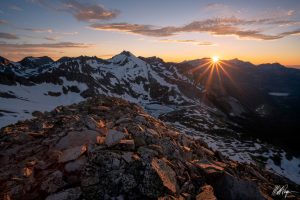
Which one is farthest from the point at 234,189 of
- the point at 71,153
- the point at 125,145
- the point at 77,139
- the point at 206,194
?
the point at 77,139

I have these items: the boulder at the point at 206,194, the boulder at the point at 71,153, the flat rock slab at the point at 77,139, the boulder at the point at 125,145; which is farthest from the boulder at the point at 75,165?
the boulder at the point at 206,194

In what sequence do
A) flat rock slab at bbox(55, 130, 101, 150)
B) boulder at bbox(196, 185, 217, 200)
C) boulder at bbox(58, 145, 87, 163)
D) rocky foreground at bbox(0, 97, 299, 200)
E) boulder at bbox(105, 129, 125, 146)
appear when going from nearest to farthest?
rocky foreground at bbox(0, 97, 299, 200), boulder at bbox(196, 185, 217, 200), boulder at bbox(58, 145, 87, 163), boulder at bbox(105, 129, 125, 146), flat rock slab at bbox(55, 130, 101, 150)

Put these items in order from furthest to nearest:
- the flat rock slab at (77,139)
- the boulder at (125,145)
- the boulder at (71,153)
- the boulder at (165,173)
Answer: the flat rock slab at (77,139), the boulder at (125,145), the boulder at (71,153), the boulder at (165,173)

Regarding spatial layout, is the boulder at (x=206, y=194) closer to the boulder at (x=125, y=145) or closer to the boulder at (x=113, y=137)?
the boulder at (x=125, y=145)

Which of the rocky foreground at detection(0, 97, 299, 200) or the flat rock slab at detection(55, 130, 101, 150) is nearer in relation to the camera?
the rocky foreground at detection(0, 97, 299, 200)

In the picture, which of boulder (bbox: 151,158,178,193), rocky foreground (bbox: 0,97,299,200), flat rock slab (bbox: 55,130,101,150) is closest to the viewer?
rocky foreground (bbox: 0,97,299,200)

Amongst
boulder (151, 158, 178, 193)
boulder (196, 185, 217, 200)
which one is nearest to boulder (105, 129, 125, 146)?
boulder (151, 158, 178, 193)

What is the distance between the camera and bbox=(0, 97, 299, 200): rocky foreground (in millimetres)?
9938

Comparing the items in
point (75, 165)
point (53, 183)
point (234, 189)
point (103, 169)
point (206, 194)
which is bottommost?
point (234, 189)

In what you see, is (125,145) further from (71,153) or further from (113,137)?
(71,153)

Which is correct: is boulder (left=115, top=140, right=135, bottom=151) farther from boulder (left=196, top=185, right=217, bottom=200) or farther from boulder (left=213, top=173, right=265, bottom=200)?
boulder (left=213, top=173, right=265, bottom=200)

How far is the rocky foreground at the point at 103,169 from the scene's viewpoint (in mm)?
9938

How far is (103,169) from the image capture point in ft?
34.7

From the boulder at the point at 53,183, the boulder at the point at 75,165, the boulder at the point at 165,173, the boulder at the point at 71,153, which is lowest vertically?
the boulder at the point at 165,173
